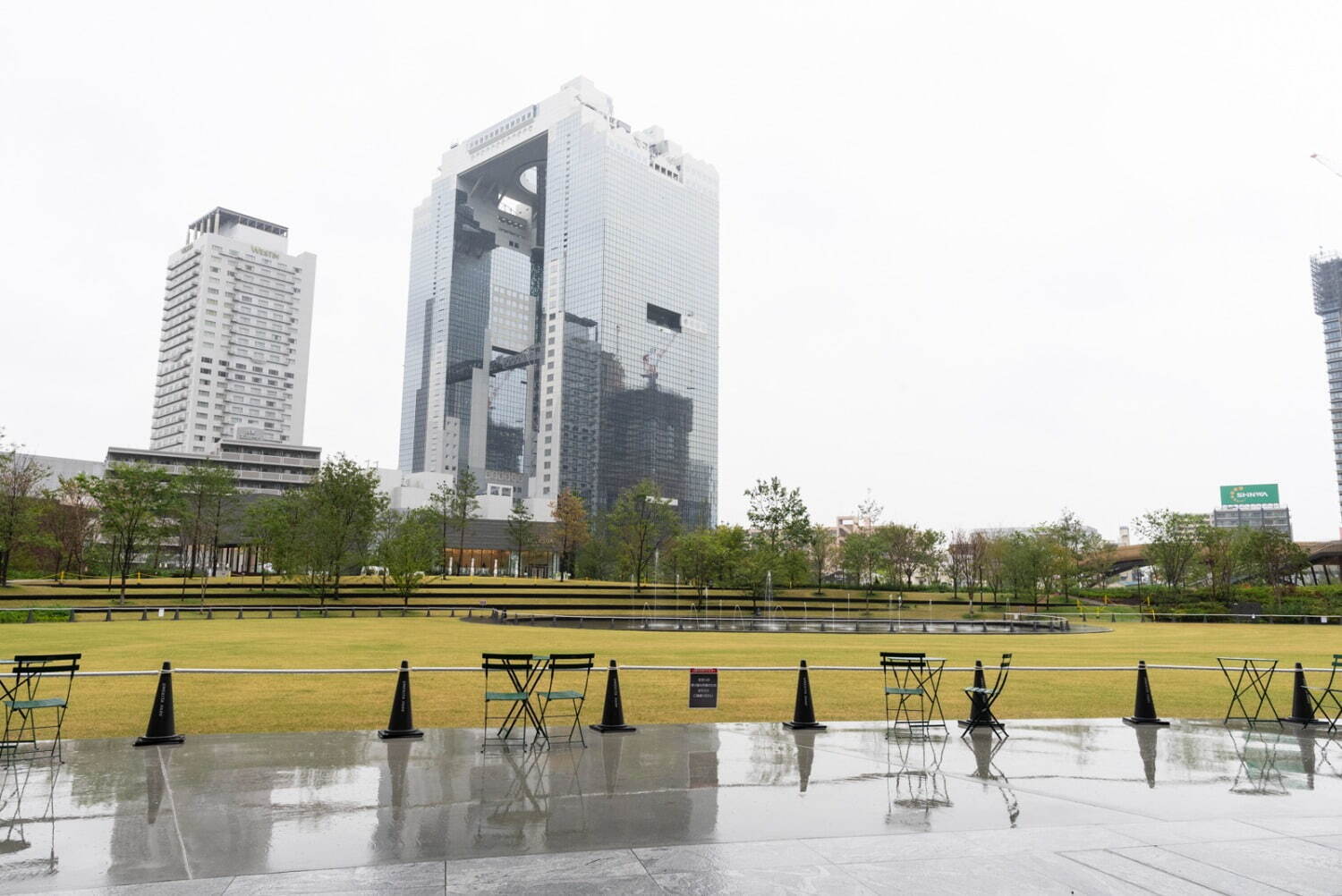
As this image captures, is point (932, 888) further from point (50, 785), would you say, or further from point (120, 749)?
point (120, 749)

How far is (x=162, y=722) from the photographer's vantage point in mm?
11117

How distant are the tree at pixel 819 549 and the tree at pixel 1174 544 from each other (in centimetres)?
3283

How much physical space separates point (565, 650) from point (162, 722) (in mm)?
17894

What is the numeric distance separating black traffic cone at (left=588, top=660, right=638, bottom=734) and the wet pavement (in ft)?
1.08

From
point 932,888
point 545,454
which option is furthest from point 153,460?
point 932,888

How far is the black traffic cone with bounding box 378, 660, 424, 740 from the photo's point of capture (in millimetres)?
11625

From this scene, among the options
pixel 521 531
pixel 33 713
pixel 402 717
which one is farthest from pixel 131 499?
pixel 402 717

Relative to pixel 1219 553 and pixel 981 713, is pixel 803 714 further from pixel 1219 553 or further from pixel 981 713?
pixel 1219 553

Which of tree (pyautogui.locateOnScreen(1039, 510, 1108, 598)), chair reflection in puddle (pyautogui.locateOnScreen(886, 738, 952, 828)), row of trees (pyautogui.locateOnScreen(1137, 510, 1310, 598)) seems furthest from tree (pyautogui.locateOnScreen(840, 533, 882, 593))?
chair reflection in puddle (pyautogui.locateOnScreen(886, 738, 952, 828))

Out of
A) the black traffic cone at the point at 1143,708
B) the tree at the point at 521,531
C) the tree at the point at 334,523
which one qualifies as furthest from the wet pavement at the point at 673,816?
the tree at the point at 521,531

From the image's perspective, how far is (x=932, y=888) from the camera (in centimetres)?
597

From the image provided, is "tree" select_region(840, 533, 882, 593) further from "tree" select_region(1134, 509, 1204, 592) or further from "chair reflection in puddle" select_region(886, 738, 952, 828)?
"chair reflection in puddle" select_region(886, 738, 952, 828)

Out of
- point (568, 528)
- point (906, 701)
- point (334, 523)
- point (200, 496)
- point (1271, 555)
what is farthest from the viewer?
point (568, 528)

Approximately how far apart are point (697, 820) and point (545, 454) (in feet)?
618
